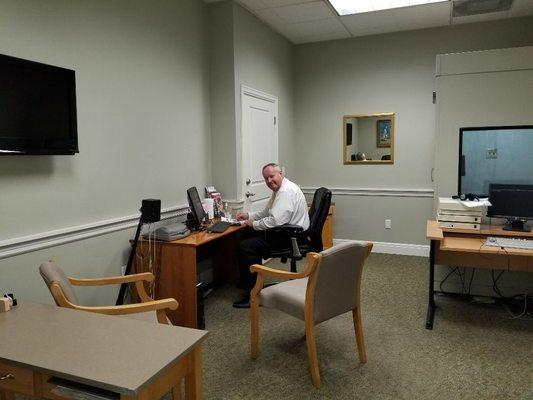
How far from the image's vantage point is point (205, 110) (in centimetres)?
409

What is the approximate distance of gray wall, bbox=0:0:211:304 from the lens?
7.71ft

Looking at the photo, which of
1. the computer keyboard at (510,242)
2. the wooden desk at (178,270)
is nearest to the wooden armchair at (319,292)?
the wooden desk at (178,270)

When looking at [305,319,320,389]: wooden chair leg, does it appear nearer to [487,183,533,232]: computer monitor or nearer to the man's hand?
the man's hand

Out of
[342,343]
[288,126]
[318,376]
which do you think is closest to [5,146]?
[318,376]

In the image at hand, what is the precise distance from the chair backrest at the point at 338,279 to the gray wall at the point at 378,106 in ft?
9.98

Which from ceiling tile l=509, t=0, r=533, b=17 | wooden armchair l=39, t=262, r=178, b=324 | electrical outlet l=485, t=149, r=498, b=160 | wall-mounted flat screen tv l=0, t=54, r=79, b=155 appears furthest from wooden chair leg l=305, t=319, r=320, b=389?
ceiling tile l=509, t=0, r=533, b=17

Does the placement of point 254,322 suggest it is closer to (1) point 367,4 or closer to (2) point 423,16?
(1) point 367,4

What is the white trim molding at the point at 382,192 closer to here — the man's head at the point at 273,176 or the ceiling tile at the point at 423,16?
the ceiling tile at the point at 423,16

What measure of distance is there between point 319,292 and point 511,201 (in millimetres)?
1930

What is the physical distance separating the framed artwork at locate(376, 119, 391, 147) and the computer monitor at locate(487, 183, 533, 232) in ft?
6.69

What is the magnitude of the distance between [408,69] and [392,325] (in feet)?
10.7

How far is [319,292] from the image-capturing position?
2.30m

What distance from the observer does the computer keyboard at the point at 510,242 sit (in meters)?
2.88

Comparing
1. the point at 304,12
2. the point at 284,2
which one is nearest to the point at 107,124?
the point at 284,2
